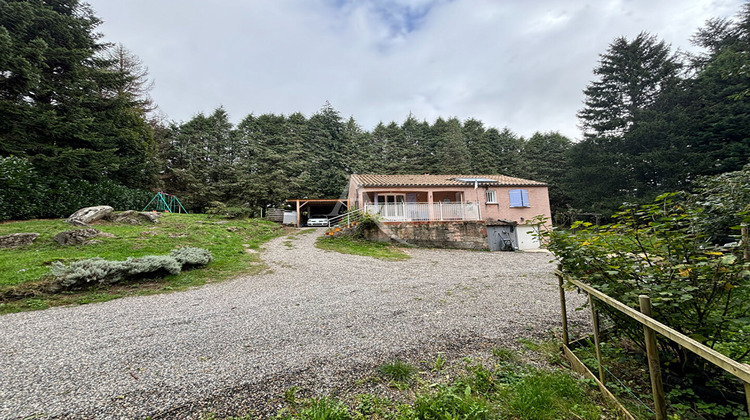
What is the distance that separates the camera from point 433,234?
12.8 m

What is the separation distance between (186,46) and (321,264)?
13364 millimetres

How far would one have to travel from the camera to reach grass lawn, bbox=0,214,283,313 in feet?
16.7

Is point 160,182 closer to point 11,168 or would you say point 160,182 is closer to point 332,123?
point 11,168

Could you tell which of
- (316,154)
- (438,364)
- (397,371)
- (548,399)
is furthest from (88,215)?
(316,154)

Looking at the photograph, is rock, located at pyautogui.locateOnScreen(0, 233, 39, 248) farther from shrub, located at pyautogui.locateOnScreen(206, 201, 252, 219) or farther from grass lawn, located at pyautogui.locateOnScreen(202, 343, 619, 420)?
grass lawn, located at pyautogui.locateOnScreen(202, 343, 619, 420)

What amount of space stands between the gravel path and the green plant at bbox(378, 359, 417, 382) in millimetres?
213

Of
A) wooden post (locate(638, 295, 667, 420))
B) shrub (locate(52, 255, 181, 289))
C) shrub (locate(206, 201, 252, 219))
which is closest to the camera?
wooden post (locate(638, 295, 667, 420))

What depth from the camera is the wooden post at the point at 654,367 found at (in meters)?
1.65

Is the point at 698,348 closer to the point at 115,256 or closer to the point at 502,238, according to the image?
the point at 115,256

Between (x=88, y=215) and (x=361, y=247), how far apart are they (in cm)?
1198

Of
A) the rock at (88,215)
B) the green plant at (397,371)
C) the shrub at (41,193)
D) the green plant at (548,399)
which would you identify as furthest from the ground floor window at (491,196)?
the shrub at (41,193)

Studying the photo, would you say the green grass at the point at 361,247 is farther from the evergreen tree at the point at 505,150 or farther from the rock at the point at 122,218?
the evergreen tree at the point at 505,150

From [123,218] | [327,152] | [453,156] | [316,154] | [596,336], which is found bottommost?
[596,336]

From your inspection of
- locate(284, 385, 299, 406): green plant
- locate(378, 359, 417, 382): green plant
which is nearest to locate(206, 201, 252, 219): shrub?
locate(284, 385, 299, 406): green plant
